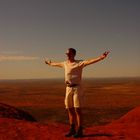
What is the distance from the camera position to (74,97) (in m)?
7.60

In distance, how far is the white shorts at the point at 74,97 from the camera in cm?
759

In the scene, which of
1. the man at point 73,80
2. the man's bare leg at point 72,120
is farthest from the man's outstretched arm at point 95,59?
the man's bare leg at point 72,120

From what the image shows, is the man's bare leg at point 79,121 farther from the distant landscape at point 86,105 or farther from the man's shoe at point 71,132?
the distant landscape at point 86,105

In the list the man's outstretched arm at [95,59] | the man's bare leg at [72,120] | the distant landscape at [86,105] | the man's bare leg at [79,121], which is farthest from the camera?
the distant landscape at [86,105]

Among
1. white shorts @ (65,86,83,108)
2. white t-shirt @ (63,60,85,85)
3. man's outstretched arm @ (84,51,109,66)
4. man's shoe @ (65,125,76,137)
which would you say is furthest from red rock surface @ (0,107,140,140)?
man's outstretched arm @ (84,51,109,66)

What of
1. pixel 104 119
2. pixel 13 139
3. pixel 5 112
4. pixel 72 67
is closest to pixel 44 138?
pixel 13 139

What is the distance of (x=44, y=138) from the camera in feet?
26.9

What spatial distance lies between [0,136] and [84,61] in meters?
2.99

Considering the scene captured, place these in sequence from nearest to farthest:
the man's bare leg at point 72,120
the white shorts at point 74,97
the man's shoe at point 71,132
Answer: the white shorts at point 74,97
the man's bare leg at point 72,120
the man's shoe at point 71,132

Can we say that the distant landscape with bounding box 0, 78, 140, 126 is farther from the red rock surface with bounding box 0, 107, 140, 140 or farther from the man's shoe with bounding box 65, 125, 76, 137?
the man's shoe with bounding box 65, 125, 76, 137

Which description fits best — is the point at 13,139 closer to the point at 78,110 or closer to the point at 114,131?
the point at 78,110

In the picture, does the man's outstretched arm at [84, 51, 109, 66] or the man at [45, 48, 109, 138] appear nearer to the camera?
the man's outstretched arm at [84, 51, 109, 66]

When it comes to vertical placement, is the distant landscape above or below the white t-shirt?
below

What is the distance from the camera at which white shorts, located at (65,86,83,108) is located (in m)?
7.59
